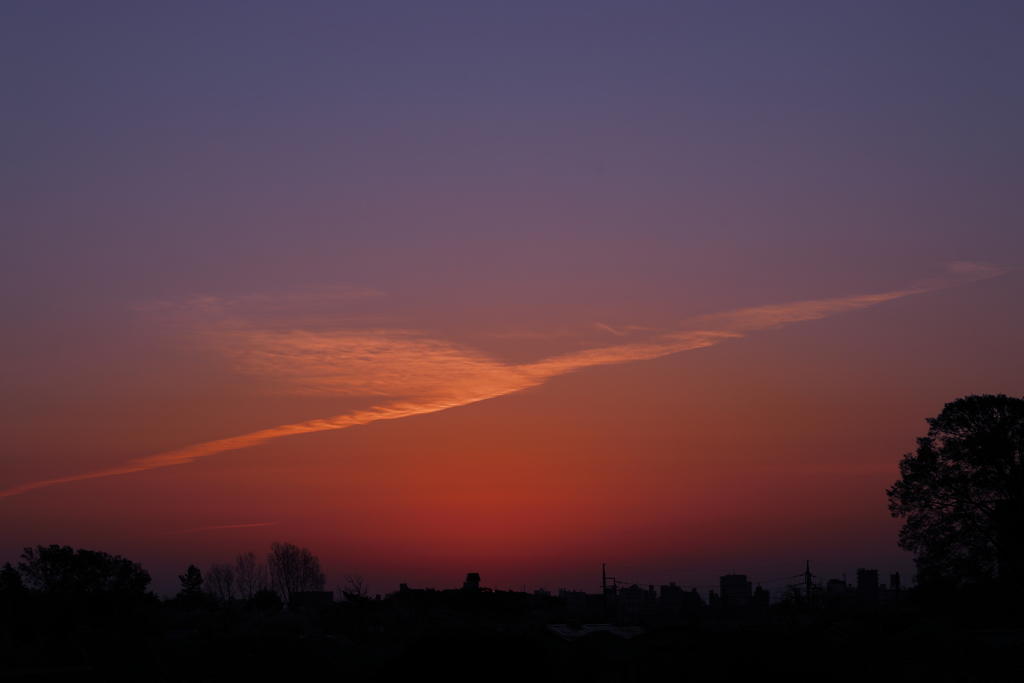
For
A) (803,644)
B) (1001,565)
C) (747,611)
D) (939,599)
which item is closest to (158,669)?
(803,644)

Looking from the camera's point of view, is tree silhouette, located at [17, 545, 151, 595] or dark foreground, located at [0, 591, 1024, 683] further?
tree silhouette, located at [17, 545, 151, 595]

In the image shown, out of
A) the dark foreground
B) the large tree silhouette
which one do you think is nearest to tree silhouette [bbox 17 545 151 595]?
the dark foreground

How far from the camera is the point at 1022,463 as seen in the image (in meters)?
50.7

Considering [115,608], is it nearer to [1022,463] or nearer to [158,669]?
[158,669]

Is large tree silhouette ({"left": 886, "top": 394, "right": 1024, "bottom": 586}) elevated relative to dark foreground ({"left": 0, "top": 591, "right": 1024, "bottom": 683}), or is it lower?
elevated

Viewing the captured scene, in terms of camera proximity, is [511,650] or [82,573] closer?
[511,650]

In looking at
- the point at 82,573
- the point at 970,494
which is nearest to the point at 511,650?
the point at 970,494

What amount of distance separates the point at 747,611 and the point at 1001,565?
122 meters

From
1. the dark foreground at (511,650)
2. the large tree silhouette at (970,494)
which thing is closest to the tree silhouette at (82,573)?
the dark foreground at (511,650)

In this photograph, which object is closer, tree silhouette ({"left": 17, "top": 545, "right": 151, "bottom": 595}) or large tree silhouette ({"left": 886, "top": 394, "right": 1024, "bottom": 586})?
large tree silhouette ({"left": 886, "top": 394, "right": 1024, "bottom": 586})

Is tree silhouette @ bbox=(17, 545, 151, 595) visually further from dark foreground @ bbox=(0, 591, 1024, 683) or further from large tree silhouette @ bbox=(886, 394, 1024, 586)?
large tree silhouette @ bbox=(886, 394, 1024, 586)

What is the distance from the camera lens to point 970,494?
5138cm

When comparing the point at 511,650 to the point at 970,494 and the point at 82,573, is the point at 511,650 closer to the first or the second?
the point at 970,494

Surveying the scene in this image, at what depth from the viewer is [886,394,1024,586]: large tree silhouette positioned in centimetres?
5062
